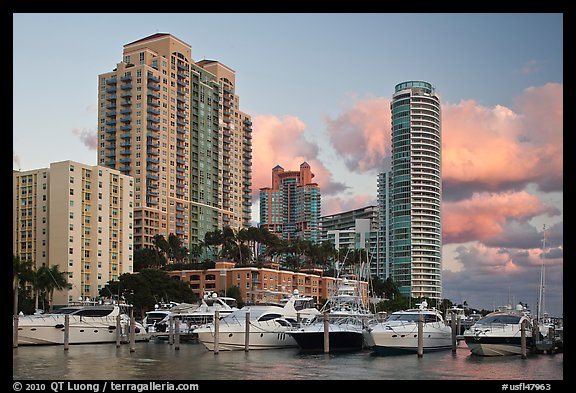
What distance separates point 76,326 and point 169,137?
3892 inches

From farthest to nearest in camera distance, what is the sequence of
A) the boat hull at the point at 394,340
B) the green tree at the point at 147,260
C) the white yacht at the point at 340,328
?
1. the green tree at the point at 147,260
2. the white yacht at the point at 340,328
3. the boat hull at the point at 394,340

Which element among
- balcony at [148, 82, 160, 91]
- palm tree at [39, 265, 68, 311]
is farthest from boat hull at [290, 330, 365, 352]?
balcony at [148, 82, 160, 91]

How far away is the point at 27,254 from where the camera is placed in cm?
11394

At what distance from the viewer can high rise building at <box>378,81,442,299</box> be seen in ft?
545

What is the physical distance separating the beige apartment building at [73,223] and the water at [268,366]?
6551 cm

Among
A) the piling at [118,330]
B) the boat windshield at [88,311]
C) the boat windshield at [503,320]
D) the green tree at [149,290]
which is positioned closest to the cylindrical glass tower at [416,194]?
the green tree at [149,290]

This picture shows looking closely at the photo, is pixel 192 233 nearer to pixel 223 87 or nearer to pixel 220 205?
pixel 220 205

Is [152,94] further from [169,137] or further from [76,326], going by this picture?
[76,326]

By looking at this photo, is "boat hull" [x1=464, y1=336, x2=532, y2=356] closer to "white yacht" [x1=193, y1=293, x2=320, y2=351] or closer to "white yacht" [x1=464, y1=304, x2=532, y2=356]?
"white yacht" [x1=464, y1=304, x2=532, y2=356]

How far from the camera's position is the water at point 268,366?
1261 inches

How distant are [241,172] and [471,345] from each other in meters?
133

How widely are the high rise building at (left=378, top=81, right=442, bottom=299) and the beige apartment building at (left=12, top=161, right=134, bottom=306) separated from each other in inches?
2782

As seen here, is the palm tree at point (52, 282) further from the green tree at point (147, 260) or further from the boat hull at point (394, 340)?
the boat hull at point (394, 340)

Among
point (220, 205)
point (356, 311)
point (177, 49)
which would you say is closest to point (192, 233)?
point (220, 205)
